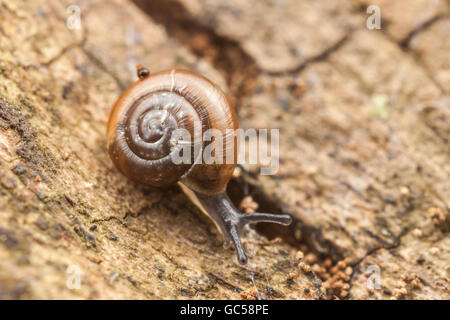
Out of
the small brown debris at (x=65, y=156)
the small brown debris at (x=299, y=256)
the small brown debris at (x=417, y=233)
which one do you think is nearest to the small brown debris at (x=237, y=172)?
the small brown debris at (x=299, y=256)

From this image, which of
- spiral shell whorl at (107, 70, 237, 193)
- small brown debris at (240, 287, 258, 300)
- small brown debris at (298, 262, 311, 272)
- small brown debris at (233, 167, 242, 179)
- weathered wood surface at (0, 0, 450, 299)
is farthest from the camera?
small brown debris at (233, 167, 242, 179)

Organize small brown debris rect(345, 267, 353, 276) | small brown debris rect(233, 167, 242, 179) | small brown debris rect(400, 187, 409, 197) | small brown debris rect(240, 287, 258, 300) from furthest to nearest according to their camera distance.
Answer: small brown debris rect(233, 167, 242, 179) < small brown debris rect(400, 187, 409, 197) < small brown debris rect(345, 267, 353, 276) < small brown debris rect(240, 287, 258, 300)

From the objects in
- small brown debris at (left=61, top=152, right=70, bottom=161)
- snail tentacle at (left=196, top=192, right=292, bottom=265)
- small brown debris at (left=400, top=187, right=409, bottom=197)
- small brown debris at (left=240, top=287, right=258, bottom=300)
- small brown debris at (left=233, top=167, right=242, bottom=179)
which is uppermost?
small brown debris at (left=233, top=167, right=242, bottom=179)

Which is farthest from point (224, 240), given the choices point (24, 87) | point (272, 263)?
point (24, 87)

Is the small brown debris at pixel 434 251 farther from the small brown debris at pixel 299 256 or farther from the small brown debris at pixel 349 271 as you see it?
the small brown debris at pixel 299 256

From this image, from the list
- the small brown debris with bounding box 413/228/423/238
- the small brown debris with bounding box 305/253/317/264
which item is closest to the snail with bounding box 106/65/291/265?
the small brown debris with bounding box 305/253/317/264

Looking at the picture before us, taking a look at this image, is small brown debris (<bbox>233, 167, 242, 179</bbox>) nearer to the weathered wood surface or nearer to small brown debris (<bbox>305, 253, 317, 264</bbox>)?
the weathered wood surface

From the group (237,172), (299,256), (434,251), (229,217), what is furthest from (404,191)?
(229,217)

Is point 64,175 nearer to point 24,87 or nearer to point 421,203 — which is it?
point 24,87
